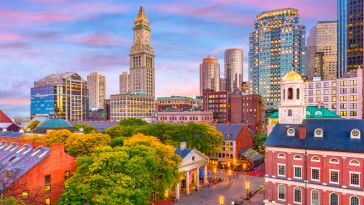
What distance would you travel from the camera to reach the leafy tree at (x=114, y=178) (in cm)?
3734

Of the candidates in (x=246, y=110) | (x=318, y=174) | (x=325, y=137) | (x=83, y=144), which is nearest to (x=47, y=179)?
(x=83, y=144)

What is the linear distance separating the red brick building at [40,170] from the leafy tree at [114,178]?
247 inches

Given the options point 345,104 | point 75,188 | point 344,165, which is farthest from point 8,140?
point 345,104

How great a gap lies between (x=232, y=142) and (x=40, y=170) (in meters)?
66.9

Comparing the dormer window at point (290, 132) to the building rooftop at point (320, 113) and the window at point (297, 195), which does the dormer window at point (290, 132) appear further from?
the building rooftop at point (320, 113)

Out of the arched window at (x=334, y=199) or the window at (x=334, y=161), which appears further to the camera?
the window at (x=334, y=161)

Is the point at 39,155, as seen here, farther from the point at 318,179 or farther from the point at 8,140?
the point at 318,179

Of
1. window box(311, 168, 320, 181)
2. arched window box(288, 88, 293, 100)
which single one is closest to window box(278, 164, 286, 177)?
window box(311, 168, 320, 181)

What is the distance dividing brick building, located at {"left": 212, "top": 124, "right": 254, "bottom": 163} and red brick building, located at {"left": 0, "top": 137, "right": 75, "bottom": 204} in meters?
60.2

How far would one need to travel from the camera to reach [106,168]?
1576 inches

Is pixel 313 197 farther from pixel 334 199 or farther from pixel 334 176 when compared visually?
pixel 334 176

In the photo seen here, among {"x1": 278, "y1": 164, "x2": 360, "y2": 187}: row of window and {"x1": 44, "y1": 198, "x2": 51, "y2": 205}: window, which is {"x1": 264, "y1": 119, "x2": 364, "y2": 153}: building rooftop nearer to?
{"x1": 278, "y1": 164, "x2": 360, "y2": 187}: row of window

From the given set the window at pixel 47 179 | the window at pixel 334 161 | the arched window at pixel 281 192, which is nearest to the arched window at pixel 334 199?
the window at pixel 334 161

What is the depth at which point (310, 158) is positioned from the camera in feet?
160
